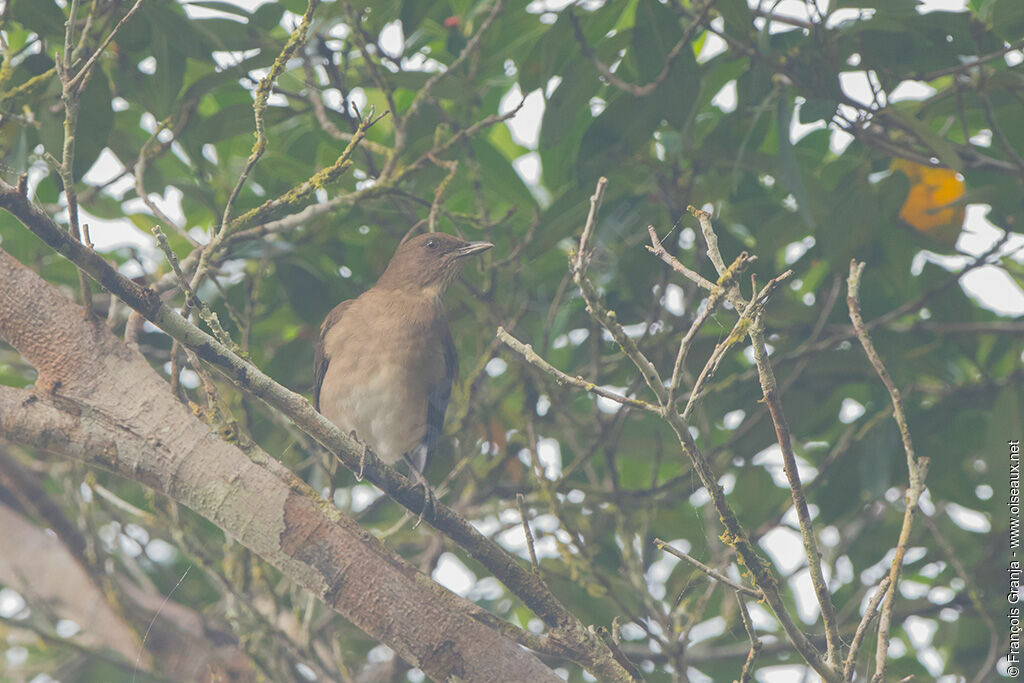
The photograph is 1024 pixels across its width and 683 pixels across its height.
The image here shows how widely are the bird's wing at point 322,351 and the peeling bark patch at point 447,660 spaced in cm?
203

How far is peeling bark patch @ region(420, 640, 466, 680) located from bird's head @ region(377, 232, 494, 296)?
2.04 metres

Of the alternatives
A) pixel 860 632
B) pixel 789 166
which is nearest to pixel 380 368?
pixel 789 166

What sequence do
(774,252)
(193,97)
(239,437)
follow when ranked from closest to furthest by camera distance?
(239,437) < (193,97) < (774,252)

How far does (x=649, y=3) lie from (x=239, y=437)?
2.05 m

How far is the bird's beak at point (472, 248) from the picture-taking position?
4248 millimetres

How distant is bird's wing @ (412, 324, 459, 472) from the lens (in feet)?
15.4

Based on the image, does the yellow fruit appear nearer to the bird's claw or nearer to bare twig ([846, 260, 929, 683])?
bare twig ([846, 260, 929, 683])

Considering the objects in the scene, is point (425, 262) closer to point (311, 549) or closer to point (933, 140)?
point (311, 549)

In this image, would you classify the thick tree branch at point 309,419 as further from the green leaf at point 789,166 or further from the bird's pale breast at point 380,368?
the green leaf at point 789,166

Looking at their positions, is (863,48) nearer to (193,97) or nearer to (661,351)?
(661,351)

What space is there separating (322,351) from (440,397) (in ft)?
1.92

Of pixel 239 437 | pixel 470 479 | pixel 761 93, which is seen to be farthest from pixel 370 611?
pixel 761 93

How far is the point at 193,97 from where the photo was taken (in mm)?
3830

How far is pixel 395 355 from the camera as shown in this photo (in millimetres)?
4617
